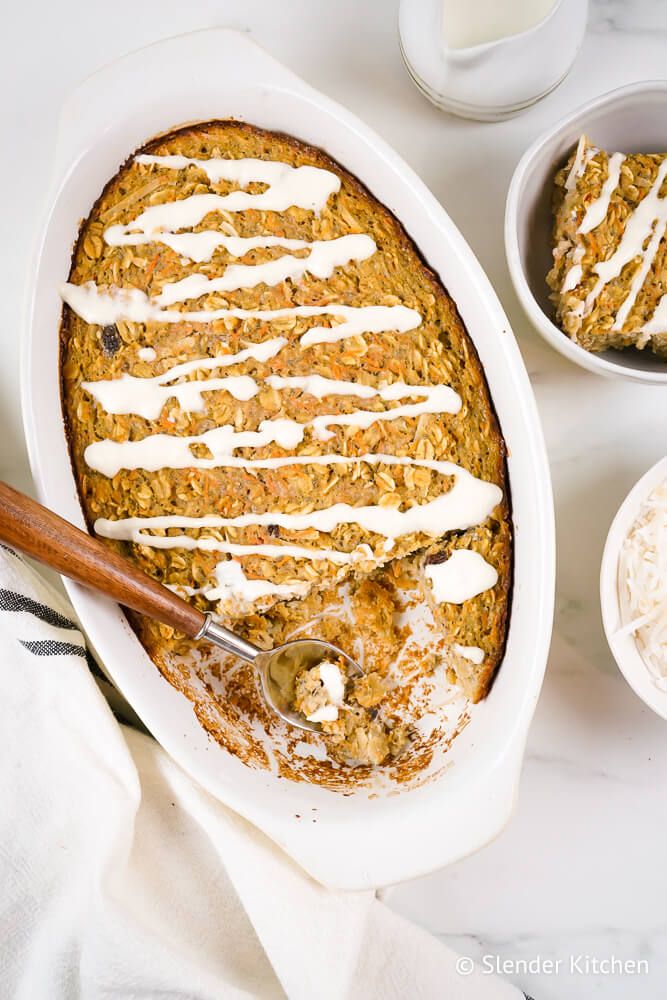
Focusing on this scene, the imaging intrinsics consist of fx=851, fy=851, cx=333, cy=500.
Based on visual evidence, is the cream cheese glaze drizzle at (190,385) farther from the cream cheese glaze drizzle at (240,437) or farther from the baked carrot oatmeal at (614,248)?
the baked carrot oatmeal at (614,248)

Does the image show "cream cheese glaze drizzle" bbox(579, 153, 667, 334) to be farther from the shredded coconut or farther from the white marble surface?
the shredded coconut

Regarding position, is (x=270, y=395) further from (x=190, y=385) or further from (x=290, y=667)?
(x=290, y=667)

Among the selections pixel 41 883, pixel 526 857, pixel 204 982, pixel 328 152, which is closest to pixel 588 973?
pixel 526 857

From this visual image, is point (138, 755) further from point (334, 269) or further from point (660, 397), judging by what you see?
point (660, 397)

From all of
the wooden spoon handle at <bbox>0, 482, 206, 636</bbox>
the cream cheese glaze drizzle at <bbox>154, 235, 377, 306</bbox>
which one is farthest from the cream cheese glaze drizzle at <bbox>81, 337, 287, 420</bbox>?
the wooden spoon handle at <bbox>0, 482, 206, 636</bbox>

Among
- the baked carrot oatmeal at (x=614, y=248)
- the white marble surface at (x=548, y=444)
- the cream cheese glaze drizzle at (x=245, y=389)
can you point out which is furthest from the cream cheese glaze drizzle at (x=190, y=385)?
the baked carrot oatmeal at (x=614, y=248)

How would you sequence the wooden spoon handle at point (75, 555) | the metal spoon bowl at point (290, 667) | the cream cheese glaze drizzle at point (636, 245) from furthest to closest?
the metal spoon bowl at point (290, 667)
the cream cheese glaze drizzle at point (636, 245)
the wooden spoon handle at point (75, 555)
